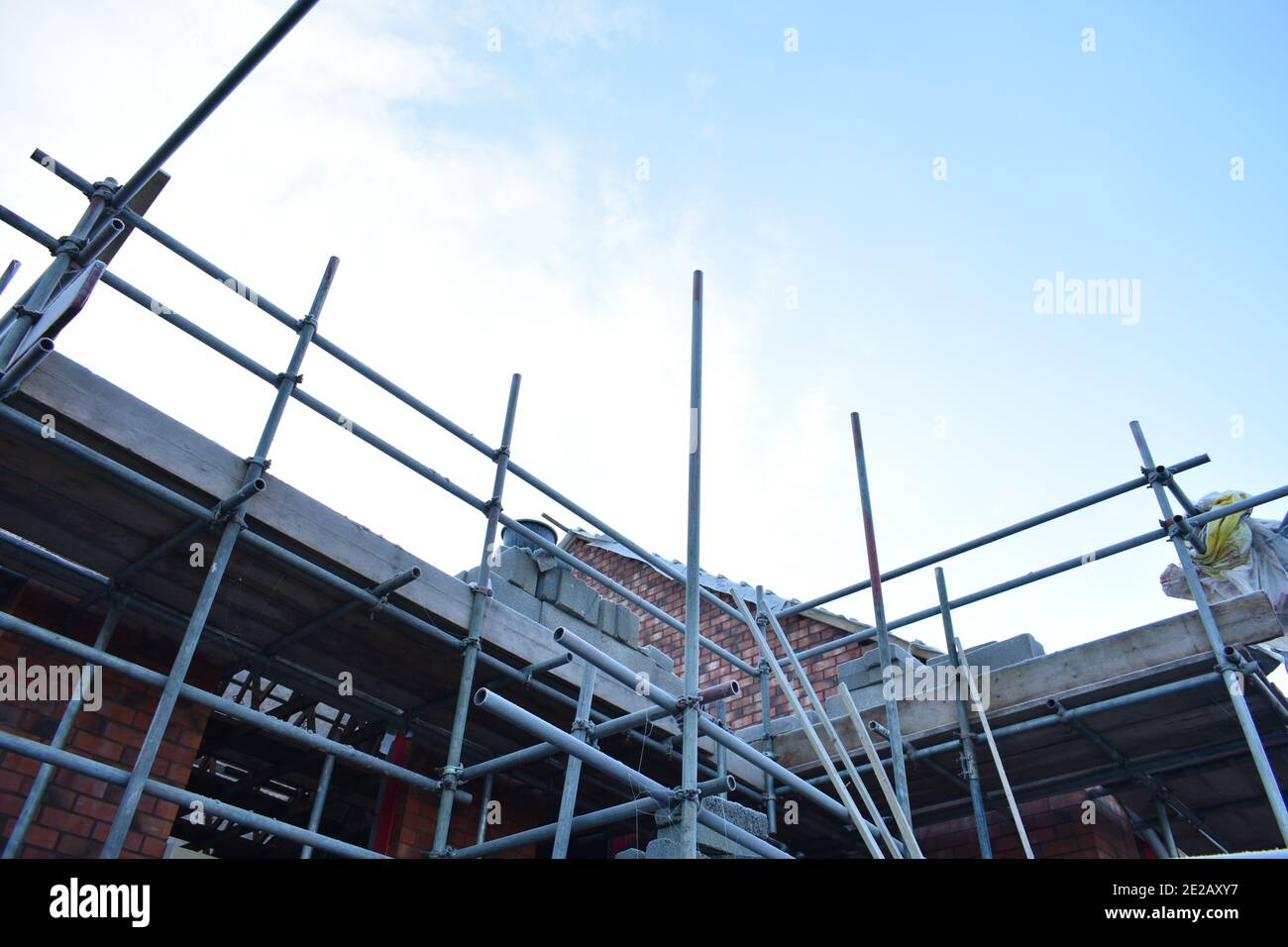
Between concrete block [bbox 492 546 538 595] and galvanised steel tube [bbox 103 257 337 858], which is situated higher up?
concrete block [bbox 492 546 538 595]

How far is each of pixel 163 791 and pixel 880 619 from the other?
13.6ft

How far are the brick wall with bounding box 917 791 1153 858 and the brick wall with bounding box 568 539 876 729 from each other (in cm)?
231

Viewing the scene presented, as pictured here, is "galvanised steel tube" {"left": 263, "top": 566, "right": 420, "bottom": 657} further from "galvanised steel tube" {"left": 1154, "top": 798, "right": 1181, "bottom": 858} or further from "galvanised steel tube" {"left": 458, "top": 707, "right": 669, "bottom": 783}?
"galvanised steel tube" {"left": 1154, "top": 798, "right": 1181, "bottom": 858}

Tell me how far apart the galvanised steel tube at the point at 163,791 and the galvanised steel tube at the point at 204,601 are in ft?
0.27

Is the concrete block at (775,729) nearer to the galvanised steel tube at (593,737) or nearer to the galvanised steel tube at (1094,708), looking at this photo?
the galvanised steel tube at (1094,708)

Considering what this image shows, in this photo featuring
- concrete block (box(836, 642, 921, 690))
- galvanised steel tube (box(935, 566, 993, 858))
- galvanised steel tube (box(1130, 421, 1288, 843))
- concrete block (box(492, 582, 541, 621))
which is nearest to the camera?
galvanised steel tube (box(1130, 421, 1288, 843))

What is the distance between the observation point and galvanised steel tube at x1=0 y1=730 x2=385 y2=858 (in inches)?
143

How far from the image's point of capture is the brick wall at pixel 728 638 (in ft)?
36.2

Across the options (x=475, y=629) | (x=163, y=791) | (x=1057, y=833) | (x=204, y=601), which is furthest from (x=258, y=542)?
(x=1057, y=833)

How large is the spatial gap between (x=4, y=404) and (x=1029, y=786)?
6647mm

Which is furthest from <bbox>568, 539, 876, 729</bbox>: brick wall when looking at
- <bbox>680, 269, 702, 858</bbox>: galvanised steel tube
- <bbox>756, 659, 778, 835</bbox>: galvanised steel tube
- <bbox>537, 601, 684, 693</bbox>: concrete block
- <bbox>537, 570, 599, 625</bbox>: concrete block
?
<bbox>680, 269, 702, 858</bbox>: galvanised steel tube

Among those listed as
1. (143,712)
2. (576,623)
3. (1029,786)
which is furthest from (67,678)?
(1029,786)
